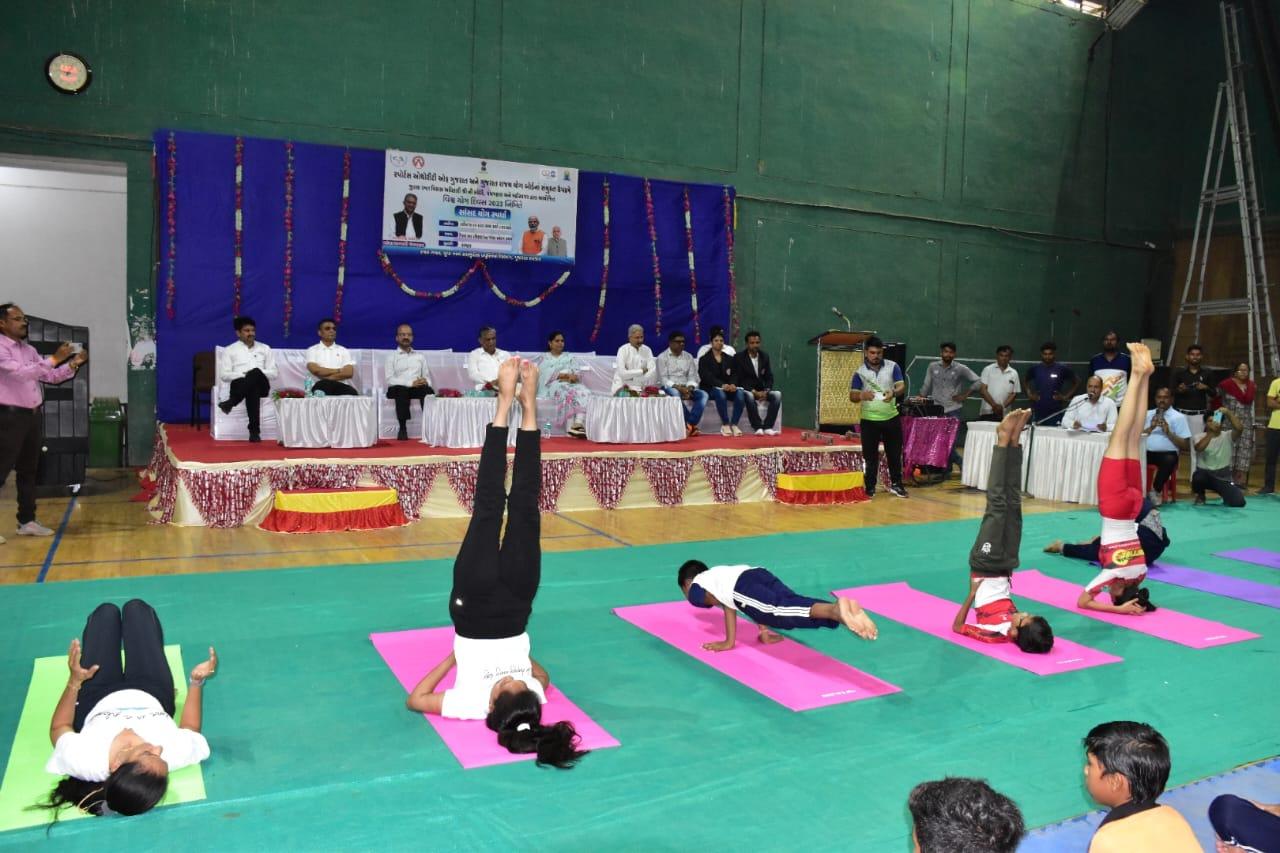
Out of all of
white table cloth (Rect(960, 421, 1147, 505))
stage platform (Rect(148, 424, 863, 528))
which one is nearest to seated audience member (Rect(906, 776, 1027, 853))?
stage platform (Rect(148, 424, 863, 528))

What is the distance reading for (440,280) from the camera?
9.72 meters

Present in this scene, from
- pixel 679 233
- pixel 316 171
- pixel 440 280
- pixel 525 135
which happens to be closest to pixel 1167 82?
pixel 679 233

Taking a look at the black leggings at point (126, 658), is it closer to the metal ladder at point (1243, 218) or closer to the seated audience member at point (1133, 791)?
the seated audience member at point (1133, 791)

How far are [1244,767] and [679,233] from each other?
868 centimetres

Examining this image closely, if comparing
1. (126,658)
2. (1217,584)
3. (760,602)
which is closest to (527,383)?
(760,602)

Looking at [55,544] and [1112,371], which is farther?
[1112,371]

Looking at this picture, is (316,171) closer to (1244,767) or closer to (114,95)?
(114,95)

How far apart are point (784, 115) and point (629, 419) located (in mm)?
5491

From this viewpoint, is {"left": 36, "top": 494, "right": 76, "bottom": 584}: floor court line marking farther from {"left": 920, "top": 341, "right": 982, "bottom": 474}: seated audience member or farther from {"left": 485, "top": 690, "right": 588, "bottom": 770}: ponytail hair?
{"left": 920, "top": 341, "right": 982, "bottom": 474}: seated audience member

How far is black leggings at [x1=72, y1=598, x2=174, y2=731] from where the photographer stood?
2.77 m

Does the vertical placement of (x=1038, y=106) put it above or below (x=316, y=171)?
above

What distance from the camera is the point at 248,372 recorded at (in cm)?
761

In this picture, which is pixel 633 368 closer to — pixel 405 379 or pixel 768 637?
pixel 405 379

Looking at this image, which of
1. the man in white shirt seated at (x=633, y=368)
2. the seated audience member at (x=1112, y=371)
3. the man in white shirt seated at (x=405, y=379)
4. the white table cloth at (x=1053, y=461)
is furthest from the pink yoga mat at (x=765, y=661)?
the seated audience member at (x=1112, y=371)
